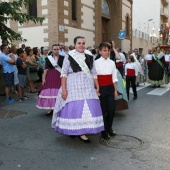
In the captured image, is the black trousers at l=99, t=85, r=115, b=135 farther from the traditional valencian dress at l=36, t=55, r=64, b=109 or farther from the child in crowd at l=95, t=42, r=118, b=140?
the traditional valencian dress at l=36, t=55, r=64, b=109

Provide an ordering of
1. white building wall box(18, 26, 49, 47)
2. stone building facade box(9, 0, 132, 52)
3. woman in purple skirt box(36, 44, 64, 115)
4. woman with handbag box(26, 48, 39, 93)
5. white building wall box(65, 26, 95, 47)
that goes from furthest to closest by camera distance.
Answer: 1. white building wall box(65, 26, 95, 47)
2. white building wall box(18, 26, 49, 47)
3. stone building facade box(9, 0, 132, 52)
4. woman with handbag box(26, 48, 39, 93)
5. woman in purple skirt box(36, 44, 64, 115)

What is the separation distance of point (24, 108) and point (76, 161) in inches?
161

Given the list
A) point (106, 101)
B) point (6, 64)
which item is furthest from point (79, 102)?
point (6, 64)

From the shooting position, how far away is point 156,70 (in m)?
12.6

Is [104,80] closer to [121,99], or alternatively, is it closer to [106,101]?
[106,101]

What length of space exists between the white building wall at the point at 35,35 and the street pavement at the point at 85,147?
30.7ft

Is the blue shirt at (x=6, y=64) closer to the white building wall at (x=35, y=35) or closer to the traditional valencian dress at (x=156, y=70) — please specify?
the white building wall at (x=35, y=35)

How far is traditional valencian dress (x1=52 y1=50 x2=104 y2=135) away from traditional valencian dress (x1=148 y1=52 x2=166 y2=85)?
8615mm

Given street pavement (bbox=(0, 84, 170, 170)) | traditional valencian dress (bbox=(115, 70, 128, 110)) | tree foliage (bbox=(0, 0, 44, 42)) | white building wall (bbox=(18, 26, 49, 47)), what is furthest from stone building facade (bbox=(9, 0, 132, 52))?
street pavement (bbox=(0, 84, 170, 170))

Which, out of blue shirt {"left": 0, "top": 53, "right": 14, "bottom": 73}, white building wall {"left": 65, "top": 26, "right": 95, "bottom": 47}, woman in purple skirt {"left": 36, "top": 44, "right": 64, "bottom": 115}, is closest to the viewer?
woman in purple skirt {"left": 36, "top": 44, "right": 64, "bottom": 115}

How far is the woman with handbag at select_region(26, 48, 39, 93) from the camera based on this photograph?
10211 millimetres

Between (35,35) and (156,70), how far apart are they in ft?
24.1

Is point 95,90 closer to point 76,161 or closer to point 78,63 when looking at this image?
point 78,63

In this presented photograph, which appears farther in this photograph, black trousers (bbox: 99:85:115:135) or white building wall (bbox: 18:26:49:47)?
white building wall (bbox: 18:26:49:47)
